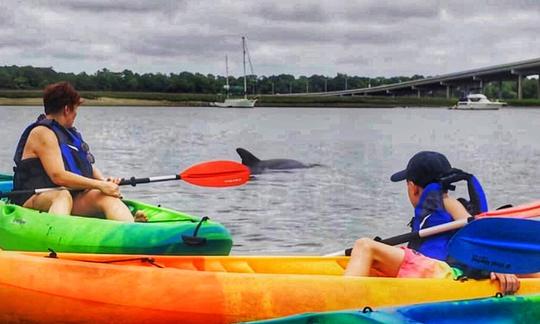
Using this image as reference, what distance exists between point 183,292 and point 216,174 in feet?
13.4

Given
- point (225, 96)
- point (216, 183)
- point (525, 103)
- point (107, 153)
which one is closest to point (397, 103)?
point (525, 103)

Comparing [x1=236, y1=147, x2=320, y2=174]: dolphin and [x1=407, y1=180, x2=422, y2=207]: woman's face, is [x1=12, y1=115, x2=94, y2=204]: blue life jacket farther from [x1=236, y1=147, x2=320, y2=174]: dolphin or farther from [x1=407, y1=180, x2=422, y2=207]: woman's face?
[x1=236, y1=147, x2=320, y2=174]: dolphin

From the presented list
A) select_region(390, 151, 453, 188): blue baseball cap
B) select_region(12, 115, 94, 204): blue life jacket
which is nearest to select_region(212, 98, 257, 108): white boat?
select_region(12, 115, 94, 204): blue life jacket

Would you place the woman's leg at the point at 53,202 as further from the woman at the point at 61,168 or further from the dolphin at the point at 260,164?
the dolphin at the point at 260,164

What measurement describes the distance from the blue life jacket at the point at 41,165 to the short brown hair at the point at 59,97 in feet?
0.45

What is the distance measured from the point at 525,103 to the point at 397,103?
59.8 feet

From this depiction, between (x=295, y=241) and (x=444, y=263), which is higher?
(x=444, y=263)

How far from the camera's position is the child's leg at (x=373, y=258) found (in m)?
6.17

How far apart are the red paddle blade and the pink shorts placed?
13.6 feet

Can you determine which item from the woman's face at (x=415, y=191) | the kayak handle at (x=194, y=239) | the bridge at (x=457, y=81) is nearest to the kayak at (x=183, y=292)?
the woman's face at (x=415, y=191)

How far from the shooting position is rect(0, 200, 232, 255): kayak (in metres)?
7.97

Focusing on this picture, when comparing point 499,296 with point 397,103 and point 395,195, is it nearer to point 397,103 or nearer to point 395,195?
point 395,195

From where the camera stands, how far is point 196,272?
20.9 feet

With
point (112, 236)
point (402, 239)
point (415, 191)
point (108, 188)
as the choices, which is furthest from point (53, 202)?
point (415, 191)
